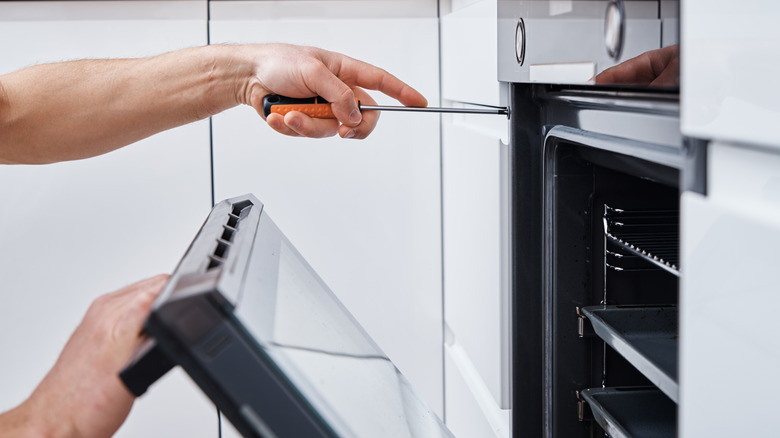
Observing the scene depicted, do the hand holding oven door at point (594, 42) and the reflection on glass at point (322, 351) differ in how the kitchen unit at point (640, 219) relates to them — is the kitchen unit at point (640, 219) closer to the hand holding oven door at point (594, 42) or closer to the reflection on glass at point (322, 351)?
the hand holding oven door at point (594, 42)

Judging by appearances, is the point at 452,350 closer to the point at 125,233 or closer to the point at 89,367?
the point at 125,233

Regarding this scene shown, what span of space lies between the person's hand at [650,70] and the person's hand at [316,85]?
50cm

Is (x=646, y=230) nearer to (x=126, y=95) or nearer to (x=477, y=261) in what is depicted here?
(x=477, y=261)

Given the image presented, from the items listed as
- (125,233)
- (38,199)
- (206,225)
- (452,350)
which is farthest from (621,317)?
(38,199)

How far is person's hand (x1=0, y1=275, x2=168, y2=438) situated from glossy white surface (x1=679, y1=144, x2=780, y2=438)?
37cm

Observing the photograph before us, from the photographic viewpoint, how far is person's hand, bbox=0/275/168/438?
1.71 feet

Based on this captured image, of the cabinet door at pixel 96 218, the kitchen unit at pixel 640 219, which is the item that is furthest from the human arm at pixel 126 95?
the kitchen unit at pixel 640 219

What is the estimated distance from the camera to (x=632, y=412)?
0.89 meters

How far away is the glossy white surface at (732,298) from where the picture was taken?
45cm

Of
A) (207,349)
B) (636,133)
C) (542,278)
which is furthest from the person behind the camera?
(542,278)

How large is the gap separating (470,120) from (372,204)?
344 mm

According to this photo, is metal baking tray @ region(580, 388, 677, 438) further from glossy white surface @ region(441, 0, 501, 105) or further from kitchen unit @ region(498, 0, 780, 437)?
glossy white surface @ region(441, 0, 501, 105)

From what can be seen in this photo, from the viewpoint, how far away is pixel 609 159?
791 millimetres

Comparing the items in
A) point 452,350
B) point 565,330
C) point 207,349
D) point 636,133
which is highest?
point 636,133
